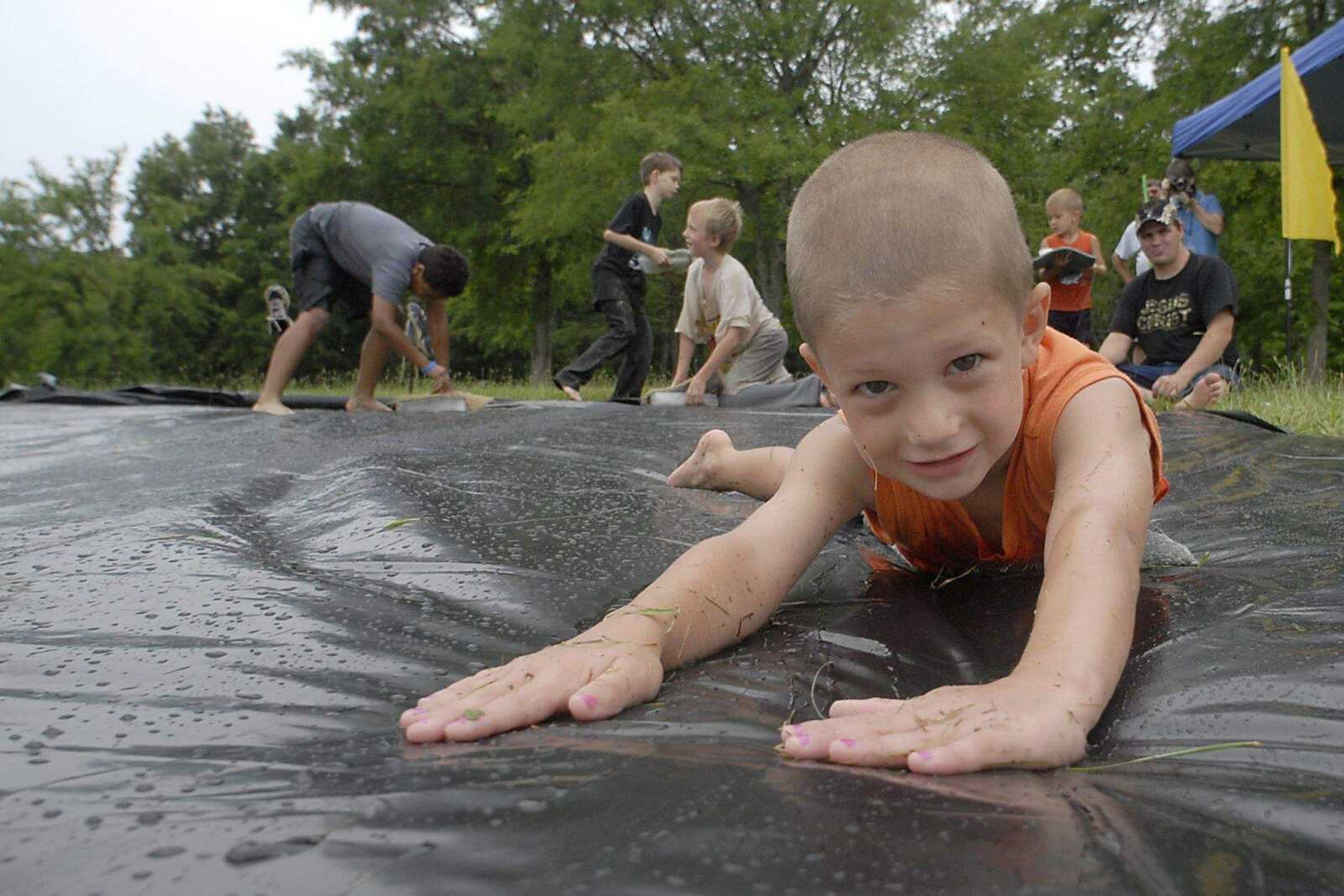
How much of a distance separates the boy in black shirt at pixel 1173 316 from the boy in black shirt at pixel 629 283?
2634mm

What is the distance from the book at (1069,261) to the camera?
5688 mm

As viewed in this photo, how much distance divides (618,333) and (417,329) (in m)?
1.40

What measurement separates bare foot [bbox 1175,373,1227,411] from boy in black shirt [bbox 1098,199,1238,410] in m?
0.23

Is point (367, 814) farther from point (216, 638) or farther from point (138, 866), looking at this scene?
point (216, 638)

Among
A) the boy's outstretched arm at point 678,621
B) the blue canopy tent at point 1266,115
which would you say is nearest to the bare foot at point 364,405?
the boy's outstretched arm at point 678,621

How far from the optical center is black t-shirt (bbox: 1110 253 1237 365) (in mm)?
4605

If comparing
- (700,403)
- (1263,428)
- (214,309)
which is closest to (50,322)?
(214,309)

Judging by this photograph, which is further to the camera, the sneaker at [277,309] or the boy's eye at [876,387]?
the sneaker at [277,309]

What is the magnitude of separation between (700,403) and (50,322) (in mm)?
15930

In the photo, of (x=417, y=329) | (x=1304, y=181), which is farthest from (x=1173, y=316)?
(x=417, y=329)

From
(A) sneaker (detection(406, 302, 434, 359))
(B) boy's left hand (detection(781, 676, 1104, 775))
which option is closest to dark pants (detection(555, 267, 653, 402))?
(A) sneaker (detection(406, 302, 434, 359))

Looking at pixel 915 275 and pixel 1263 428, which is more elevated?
pixel 915 275

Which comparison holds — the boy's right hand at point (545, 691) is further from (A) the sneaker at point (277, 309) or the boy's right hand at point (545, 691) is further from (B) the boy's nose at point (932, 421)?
(A) the sneaker at point (277, 309)

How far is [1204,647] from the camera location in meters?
1.16
